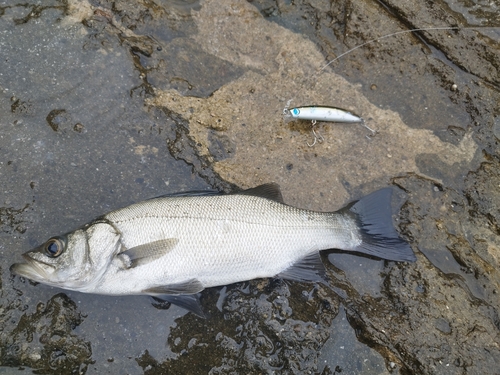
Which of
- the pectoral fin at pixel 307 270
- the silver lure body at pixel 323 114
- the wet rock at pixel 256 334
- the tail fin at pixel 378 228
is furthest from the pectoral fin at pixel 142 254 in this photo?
the silver lure body at pixel 323 114

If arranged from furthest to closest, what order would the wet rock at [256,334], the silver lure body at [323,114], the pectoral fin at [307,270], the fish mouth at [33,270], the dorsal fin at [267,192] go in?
the silver lure body at [323,114]
the dorsal fin at [267,192]
the pectoral fin at [307,270]
the wet rock at [256,334]
the fish mouth at [33,270]

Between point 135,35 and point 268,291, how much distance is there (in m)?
2.67

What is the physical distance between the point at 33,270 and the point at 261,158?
2.09m

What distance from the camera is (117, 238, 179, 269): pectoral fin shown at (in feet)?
10.6

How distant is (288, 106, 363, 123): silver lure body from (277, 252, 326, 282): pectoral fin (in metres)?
1.27

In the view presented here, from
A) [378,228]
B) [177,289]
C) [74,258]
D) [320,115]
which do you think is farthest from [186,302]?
[320,115]

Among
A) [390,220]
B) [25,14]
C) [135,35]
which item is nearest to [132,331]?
[390,220]

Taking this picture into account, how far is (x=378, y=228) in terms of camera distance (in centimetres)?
362

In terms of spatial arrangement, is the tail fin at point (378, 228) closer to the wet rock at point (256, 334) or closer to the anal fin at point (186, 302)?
the wet rock at point (256, 334)

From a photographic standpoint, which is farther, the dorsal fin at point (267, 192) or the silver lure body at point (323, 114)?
the silver lure body at point (323, 114)

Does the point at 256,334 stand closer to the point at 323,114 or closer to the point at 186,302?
the point at 186,302

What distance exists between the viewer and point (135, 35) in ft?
13.0

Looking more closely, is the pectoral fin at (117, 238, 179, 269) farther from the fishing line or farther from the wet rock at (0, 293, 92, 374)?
the fishing line

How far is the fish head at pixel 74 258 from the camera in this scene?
316 cm
